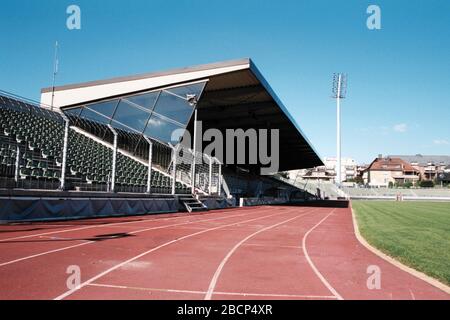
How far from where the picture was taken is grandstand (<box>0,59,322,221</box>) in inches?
560

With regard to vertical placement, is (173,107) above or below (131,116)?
above

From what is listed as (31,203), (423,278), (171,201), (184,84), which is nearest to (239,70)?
(184,84)

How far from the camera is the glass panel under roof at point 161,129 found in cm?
2858

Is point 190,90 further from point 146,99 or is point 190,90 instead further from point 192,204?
point 192,204

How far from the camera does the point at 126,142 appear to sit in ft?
77.5

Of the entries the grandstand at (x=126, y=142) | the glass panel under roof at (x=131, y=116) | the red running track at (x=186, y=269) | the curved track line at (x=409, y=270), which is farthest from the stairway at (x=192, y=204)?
the curved track line at (x=409, y=270)

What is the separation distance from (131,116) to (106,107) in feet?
7.87

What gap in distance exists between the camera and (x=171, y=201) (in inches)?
874

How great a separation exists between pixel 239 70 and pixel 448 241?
17.0 metres

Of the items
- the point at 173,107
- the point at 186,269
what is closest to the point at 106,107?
the point at 173,107

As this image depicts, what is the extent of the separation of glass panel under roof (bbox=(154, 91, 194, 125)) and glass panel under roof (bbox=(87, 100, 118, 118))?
370 centimetres

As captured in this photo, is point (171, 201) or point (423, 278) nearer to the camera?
point (423, 278)

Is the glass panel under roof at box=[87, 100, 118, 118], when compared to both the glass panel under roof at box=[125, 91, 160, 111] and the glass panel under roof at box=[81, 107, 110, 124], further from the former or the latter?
the glass panel under roof at box=[125, 91, 160, 111]
